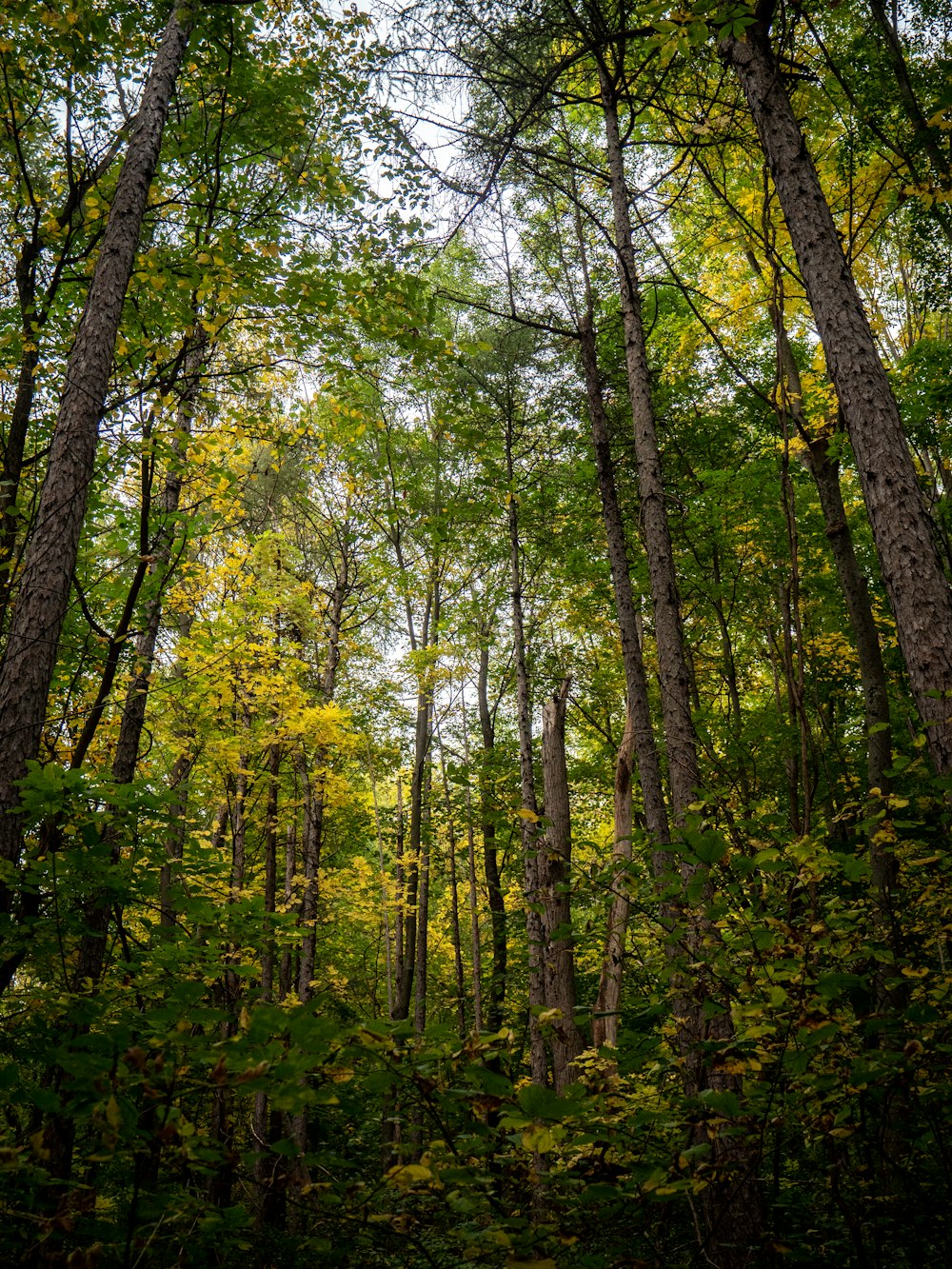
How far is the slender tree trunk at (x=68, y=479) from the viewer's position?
11.4ft

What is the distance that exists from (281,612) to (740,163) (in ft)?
29.6

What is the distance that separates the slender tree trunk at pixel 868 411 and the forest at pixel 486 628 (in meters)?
0.02

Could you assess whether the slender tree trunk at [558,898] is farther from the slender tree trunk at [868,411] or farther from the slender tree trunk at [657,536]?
the slender tree trunk at [868,411]

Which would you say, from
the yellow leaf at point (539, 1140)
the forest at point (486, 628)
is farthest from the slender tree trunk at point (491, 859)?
the yellow leaf at point (539, 1140)

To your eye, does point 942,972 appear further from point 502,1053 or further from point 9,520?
point 9,520

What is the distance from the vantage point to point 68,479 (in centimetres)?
384

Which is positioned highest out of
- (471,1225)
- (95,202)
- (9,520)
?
(95,202)

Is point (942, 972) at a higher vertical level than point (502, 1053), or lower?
higher

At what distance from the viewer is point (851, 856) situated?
261 cm

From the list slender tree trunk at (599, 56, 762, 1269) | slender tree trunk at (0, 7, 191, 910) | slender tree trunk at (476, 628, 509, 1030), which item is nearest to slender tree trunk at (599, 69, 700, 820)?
slender tree trunk at (599, 56, 762, 1269)

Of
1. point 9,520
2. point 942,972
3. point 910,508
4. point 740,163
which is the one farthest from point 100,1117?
point 740,163

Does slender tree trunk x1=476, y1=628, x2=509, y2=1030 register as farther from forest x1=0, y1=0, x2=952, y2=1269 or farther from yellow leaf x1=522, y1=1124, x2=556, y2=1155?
yellow leaf x1=522, y1=1124, x2=556, y2=1155

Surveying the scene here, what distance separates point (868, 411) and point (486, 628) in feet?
35.1

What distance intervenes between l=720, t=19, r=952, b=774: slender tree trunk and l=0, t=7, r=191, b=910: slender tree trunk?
3.64 m
